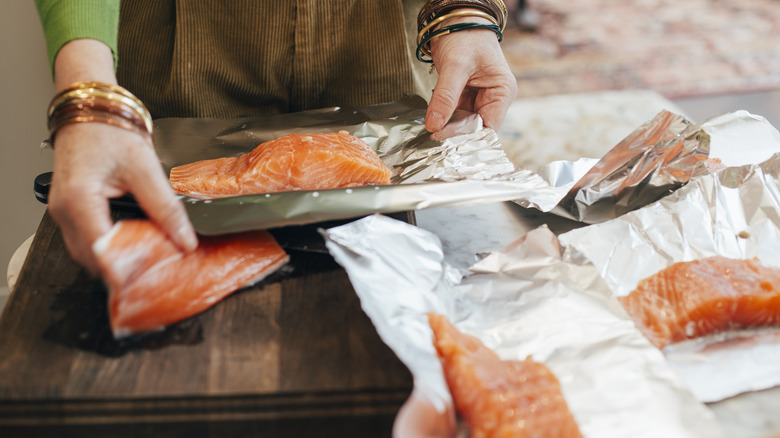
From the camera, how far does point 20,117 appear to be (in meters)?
1.98

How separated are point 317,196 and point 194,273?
27 centimetres

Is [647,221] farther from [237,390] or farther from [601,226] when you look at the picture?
[237,390]

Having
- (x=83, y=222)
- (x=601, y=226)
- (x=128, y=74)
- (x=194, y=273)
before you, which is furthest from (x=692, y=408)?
(x=128, y=74)

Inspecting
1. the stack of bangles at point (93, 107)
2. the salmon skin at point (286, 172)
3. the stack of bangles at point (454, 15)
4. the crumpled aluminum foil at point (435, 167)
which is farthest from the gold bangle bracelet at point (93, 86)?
the stack of bangles at point (454, 15)

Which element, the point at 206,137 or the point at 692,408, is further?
the point at 206,137

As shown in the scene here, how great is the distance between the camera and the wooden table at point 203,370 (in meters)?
0.91

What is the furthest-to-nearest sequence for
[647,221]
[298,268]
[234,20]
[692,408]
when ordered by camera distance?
1. [234,20]
2. [647,221]
3. [298,268]
4. [692,408]

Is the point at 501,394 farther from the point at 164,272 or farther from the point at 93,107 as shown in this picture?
the point at 93,107

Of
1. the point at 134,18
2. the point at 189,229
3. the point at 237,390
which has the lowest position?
the point at 237,390

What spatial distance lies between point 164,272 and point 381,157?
0.65 meters

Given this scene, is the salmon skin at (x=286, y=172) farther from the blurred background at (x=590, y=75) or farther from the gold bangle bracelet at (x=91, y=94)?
the blurred background at (x=590, y=75)

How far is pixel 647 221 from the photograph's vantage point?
1.28 metres

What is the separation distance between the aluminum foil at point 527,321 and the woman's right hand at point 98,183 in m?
0.29

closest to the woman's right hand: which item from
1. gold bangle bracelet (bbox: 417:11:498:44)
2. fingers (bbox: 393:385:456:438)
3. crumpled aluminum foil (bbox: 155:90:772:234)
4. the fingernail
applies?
crumpled aluminum foil (bbox: 155:90:772:234)
